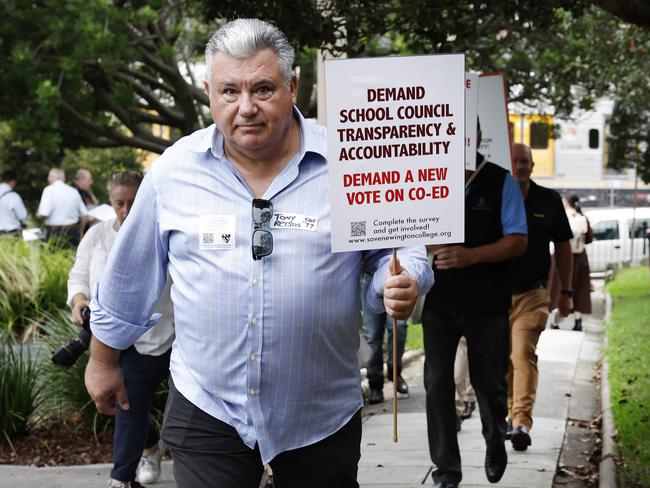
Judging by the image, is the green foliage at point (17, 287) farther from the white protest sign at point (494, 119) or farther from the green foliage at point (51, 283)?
the white protest sign at point (494, 119)

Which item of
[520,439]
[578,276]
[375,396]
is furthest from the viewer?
[578,276]

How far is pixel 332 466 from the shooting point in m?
3.77

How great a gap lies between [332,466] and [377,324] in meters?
6.73

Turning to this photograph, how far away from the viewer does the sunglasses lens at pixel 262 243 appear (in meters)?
3.61

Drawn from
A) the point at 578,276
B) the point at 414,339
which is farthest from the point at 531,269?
the point at 414,339

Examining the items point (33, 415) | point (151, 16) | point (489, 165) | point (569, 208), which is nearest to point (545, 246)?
point (489, 165)

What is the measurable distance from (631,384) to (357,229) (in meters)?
8.16

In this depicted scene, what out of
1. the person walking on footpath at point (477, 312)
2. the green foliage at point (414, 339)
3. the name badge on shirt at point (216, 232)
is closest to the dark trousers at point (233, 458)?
the name badge on shirt at point (216, 232)

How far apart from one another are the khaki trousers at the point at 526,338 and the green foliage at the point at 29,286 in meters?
6.24

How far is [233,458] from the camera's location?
12.1ft

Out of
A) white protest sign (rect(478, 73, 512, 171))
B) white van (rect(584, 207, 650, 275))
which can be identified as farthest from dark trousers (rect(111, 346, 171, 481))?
white van (rect(584, 207, 650, 275))

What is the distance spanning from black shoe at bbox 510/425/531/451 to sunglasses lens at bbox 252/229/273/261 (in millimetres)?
4854

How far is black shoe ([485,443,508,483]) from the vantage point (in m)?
6.84

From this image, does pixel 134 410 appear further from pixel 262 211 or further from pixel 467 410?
pixel 467 410
